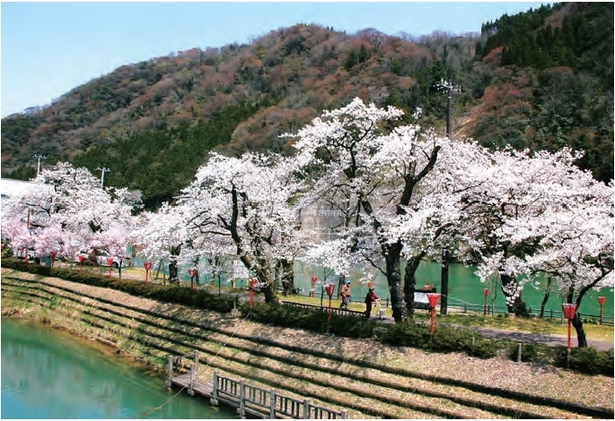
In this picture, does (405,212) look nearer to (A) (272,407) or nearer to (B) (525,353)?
(B) (525,353)

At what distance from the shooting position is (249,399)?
1627 centimetres

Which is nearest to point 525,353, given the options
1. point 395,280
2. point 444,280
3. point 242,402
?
point 395,280

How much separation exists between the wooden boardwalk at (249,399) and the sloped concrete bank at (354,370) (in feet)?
2.52

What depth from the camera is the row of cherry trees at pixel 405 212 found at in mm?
15984

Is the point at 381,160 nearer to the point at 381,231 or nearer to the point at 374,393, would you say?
the point at 381,231

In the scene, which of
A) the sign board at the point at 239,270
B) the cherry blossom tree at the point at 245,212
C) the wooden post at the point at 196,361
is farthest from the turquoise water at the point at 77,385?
the sign board at the point at 239,270

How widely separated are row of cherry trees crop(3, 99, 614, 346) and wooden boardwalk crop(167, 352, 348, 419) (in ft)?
14.9

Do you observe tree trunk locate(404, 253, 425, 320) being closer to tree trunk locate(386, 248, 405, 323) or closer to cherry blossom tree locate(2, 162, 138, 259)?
tree trunk locate(386, 248, 405, 323)

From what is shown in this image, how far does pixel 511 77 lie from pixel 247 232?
61.2 meters

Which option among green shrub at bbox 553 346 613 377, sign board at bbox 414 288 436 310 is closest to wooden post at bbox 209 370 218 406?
green shrub at bbox 553 346 613 377

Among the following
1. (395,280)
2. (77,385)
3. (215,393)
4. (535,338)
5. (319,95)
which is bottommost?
(77,385)

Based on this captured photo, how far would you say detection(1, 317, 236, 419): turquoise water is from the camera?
679 inches

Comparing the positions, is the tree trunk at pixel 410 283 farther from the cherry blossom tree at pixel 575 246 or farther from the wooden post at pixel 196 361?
the wooden post at pixel 196 361

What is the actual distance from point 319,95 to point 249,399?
263ft
